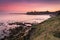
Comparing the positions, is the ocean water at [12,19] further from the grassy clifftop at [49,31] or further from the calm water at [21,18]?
the grassy clifftop at [49,31]

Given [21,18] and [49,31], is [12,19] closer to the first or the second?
[21,18]

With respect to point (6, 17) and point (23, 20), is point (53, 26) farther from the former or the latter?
point (6, 17)

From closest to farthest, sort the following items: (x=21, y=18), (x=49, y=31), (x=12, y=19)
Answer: (x=49, y=31) → (x=21, y=18) → (x=12, y=19)

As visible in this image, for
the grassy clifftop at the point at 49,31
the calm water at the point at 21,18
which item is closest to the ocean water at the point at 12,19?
the calm water at the point at 21,18

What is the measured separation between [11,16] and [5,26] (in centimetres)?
42

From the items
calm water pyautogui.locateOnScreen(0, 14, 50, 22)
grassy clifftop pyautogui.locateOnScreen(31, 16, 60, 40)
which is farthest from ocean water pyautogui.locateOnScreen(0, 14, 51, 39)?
grassy clifftop pyautogui.locateOnScreen(31, 16, 60, 40)

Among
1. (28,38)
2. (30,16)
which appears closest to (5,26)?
(30,16)

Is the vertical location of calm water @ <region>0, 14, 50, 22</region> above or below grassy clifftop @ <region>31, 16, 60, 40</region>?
below

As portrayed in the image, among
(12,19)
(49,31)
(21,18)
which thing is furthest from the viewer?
(12,19)

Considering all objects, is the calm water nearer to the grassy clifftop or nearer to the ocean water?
the ocean water

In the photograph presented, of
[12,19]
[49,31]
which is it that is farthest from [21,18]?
[49,31]

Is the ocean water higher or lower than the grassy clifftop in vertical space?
lower

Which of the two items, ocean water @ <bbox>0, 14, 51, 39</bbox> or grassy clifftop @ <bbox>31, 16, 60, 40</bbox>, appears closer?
grassy clifftop @ <bbox>31, 16, 60, 40</bbox>

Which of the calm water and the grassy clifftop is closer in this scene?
the grassy clifftop
